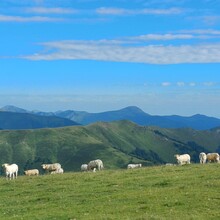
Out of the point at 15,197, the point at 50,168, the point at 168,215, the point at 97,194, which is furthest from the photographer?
the point at 50,168

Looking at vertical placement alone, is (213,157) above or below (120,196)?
above

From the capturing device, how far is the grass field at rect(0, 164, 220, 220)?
2330 centimetres

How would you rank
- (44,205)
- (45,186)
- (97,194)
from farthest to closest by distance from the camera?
(45,186)
(97,194)
(44,205)

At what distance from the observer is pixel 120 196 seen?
28234 millimetres

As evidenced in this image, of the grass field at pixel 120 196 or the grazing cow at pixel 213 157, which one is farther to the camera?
the grazing cow at pixel 213 157

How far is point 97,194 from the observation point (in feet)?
98.4

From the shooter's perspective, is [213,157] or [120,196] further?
[213,157]

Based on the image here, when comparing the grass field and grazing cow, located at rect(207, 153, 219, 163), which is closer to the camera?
the grass field

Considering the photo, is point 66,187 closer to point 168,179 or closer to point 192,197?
point 168,179

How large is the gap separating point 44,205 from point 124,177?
448 inches

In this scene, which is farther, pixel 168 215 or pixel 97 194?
pixel 97 194

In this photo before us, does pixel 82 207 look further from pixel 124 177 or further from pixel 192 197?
pixel 124 177

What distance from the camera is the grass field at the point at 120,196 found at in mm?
23297

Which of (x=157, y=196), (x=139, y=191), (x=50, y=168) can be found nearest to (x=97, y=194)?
(x=139, y=191)
